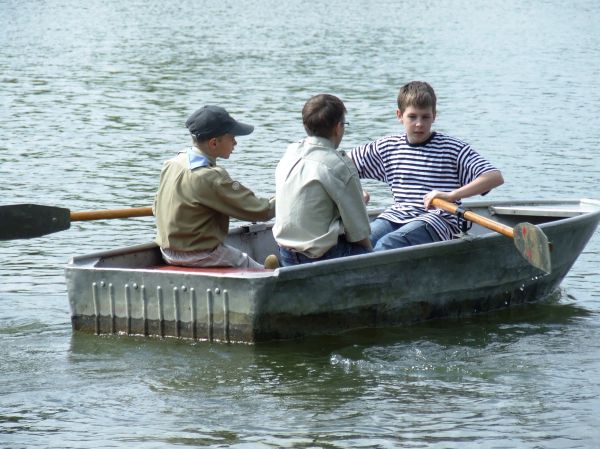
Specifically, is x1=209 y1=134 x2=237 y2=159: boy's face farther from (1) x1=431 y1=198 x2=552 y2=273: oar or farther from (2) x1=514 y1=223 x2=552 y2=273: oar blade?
(2) x1=514 y1=223 x2=552 y2=273: oar blade

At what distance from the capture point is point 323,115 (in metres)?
7.85

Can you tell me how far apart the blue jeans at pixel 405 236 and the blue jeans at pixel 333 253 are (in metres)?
0.28

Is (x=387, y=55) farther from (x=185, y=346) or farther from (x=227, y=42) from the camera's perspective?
(x=185, y=346)

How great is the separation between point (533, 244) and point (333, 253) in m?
1.11

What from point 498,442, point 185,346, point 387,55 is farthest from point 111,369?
point 387,55

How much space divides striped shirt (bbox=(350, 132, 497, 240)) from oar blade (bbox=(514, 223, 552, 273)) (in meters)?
0.52

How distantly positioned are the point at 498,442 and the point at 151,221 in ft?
19.9

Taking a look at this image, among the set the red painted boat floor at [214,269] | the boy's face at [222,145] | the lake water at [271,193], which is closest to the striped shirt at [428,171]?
the lake water at [271,193]

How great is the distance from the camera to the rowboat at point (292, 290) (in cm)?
773

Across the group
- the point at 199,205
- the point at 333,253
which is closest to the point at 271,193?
the point at 333,253

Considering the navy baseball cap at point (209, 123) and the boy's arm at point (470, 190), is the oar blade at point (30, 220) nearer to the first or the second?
the navy baseball cap at point (209, 123)

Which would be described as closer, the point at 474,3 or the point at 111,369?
the point at 111,369

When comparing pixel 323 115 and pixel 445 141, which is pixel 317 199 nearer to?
pixel 323 115

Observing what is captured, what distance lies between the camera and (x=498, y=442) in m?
6.41
